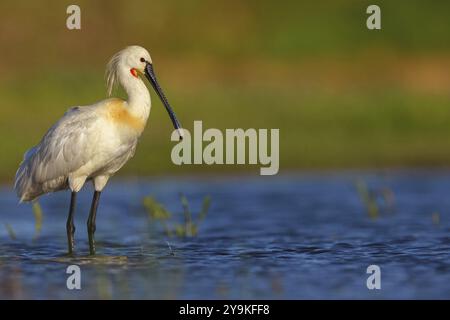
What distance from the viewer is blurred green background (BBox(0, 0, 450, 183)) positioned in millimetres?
20438

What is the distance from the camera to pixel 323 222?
46.0 ft

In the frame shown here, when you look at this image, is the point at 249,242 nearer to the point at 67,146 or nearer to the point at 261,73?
the point at 67,146

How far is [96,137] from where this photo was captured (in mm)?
11188

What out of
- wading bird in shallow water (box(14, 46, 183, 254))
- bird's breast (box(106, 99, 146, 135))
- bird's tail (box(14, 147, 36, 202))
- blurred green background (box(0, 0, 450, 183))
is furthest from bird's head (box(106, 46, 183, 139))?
blurred green background (box(0, 0, 450, 183))

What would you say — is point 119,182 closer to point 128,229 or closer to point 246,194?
point 246,194

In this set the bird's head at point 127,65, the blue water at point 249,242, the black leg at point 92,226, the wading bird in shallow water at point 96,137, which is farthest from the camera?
the black leg at point 92,226

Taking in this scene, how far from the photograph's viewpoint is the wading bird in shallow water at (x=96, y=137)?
36.8 feet

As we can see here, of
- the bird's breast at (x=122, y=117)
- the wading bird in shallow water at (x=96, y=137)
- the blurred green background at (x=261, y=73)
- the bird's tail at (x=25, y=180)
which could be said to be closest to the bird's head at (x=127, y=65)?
the wading bird in shallow water at (x=96, y=137)

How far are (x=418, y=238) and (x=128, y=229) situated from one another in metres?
3.17

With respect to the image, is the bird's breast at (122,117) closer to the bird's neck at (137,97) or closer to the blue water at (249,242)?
the bird's neck at (137,97)

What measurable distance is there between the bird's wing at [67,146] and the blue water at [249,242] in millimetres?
779

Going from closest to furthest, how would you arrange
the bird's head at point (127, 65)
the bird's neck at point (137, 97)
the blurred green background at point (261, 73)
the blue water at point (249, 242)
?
the blue water at point (249, 242), the bird's neck at point (137, 97), the bird's head at point (127, 65), the blurred green background at point (261, 73)

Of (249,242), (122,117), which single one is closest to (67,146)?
(122,117)

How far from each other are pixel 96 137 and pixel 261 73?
18197mm
